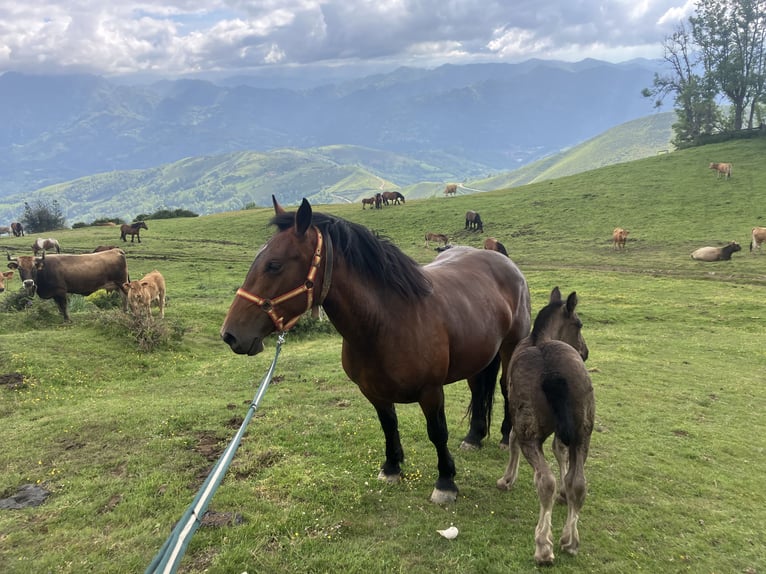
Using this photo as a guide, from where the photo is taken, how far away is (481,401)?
19.7 ft

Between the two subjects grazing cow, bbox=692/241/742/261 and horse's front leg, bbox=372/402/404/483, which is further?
grazing cow, bbox=692/241/742/261

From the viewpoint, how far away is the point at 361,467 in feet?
17.6

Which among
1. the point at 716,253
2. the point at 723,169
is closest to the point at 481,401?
the point at 716,253

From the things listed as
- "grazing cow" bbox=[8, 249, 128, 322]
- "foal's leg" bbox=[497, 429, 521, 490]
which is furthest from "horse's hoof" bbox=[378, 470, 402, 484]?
"grazing cow" bbox=[8, 249, 128, 322]

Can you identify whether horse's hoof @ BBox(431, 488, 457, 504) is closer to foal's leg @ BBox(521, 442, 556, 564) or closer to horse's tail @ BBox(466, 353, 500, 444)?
foal's leg @ BBox(521, 442, 556, 564)

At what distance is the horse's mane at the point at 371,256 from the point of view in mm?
3895

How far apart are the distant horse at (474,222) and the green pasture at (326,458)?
2152 centimetres

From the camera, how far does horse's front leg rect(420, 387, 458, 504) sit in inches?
174

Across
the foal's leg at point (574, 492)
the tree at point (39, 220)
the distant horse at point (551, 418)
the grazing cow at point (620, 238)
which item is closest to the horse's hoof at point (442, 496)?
the distant horse at point (551, 418)

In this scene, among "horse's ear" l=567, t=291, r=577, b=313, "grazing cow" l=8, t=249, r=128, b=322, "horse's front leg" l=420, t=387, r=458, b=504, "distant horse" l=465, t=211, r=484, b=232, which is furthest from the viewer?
"distant horse" l=465, t=211, r=484, b=232

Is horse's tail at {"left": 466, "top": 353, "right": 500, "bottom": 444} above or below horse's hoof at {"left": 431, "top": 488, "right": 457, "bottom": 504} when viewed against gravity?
above

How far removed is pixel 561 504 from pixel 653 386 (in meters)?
6.27

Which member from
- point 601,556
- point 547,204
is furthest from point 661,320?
point 547,204

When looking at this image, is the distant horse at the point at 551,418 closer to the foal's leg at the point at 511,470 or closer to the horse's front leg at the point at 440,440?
the horse's front leg at the point at 440,440
